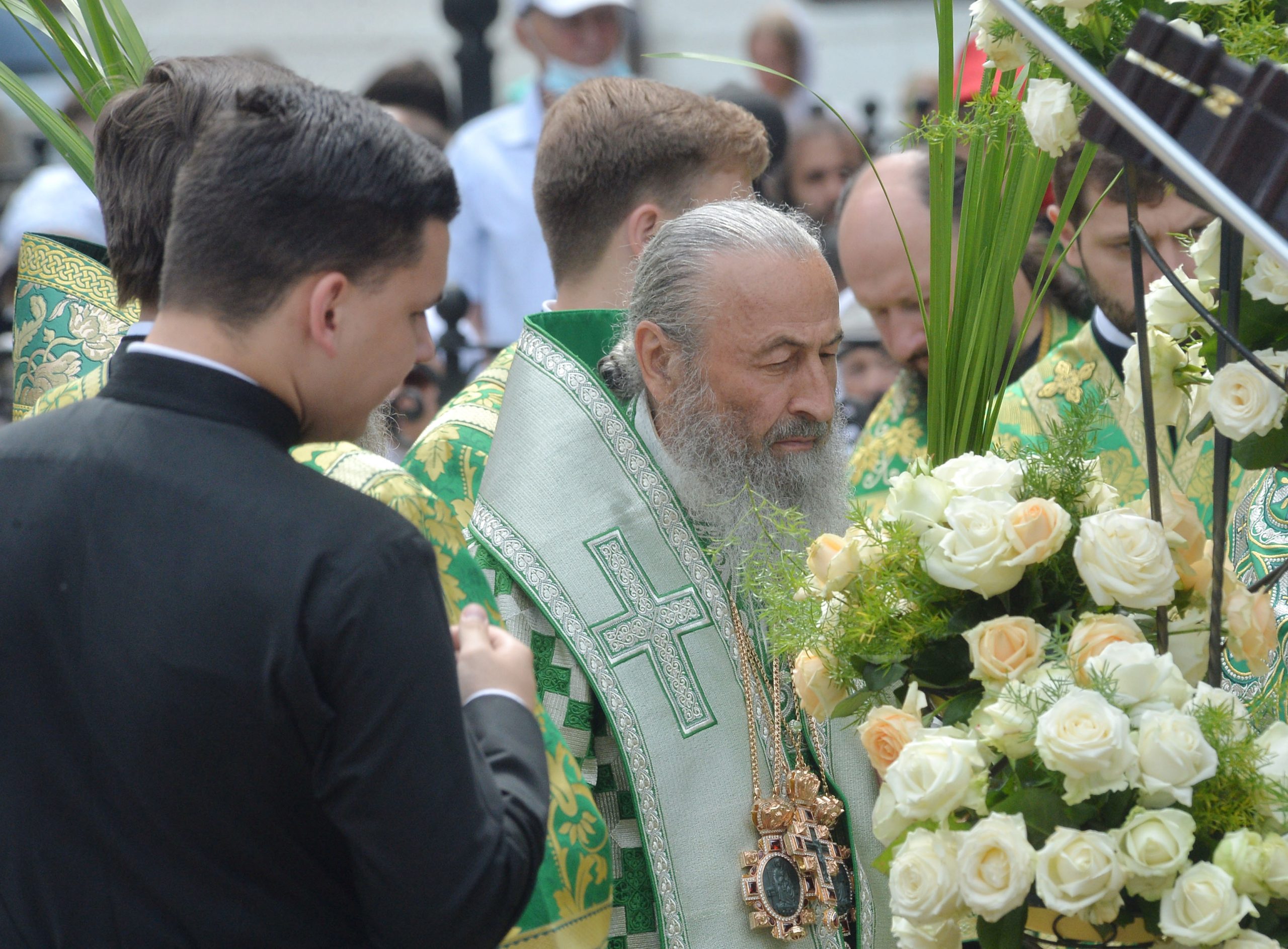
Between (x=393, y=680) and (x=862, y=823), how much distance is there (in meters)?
1.42

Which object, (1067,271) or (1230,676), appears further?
(1067,271)

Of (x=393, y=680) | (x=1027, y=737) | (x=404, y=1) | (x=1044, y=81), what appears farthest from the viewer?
(x=404, y=1)

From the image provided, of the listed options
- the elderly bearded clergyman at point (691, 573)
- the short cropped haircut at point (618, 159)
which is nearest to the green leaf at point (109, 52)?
the elderly bearded clergyman at point (691, 573)

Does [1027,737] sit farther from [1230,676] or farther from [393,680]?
[1230,676]

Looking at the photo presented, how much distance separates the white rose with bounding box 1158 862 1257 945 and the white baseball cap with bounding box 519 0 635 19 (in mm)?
5247

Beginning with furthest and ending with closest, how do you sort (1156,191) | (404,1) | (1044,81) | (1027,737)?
(404,1) → (1156,191) → (1044,81) → (1027,737)

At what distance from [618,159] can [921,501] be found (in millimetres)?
1821

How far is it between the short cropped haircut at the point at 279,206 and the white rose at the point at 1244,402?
90 cm

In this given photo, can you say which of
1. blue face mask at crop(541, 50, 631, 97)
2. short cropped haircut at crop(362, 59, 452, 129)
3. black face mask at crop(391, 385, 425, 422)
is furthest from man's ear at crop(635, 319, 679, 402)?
short cropped haircut at crop(362, 59, 452, 129)

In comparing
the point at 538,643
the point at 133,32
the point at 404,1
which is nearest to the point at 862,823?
the point at 538,643

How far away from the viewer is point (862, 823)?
278 centimetres

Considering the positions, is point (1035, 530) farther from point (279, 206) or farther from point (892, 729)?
point (279, 206)

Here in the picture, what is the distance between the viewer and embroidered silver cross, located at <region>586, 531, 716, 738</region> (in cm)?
269

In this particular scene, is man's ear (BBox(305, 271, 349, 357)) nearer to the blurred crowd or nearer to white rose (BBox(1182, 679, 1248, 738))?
white rose (BBox(1182, 679, 1248, 738))
